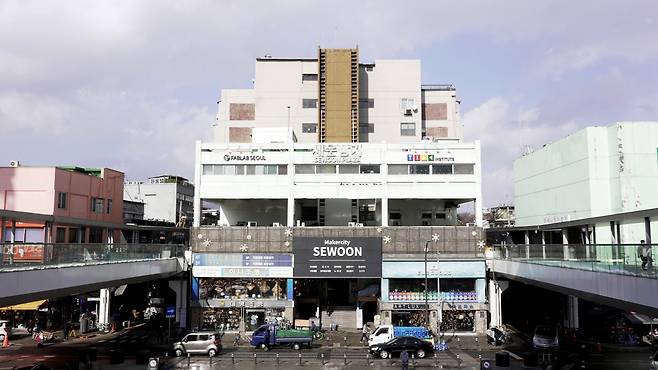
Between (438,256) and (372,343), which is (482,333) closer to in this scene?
(438,256)

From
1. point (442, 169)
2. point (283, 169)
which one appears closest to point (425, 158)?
point (442, 169)

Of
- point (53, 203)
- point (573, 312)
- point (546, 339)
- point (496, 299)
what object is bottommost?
point (546, 339)

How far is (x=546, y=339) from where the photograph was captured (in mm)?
39062

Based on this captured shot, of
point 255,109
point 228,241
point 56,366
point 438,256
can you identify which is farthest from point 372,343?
point 255,109

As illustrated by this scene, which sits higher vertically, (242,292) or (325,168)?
(325,168)

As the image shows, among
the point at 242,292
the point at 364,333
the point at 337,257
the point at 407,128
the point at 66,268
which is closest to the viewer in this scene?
the point at 66,268

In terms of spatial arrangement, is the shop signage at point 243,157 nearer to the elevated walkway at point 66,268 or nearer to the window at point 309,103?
the elevated walkway at point 66,268

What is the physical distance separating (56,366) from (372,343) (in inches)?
811

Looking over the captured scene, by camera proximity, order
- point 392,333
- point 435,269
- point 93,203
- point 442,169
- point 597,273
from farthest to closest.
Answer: point 93,203
point 442,169
point 435,269
point 392,333
point 597,273

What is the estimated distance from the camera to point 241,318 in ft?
155

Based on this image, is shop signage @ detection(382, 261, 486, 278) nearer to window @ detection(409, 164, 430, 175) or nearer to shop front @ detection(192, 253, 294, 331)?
window @ detection(409, 164, 430, 175)

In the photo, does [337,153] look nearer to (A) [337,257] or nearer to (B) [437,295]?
(A) [337,257]

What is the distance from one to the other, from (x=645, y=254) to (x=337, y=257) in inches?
1128

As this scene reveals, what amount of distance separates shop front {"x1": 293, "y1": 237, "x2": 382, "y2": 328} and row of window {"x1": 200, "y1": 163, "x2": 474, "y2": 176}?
6.77 m
